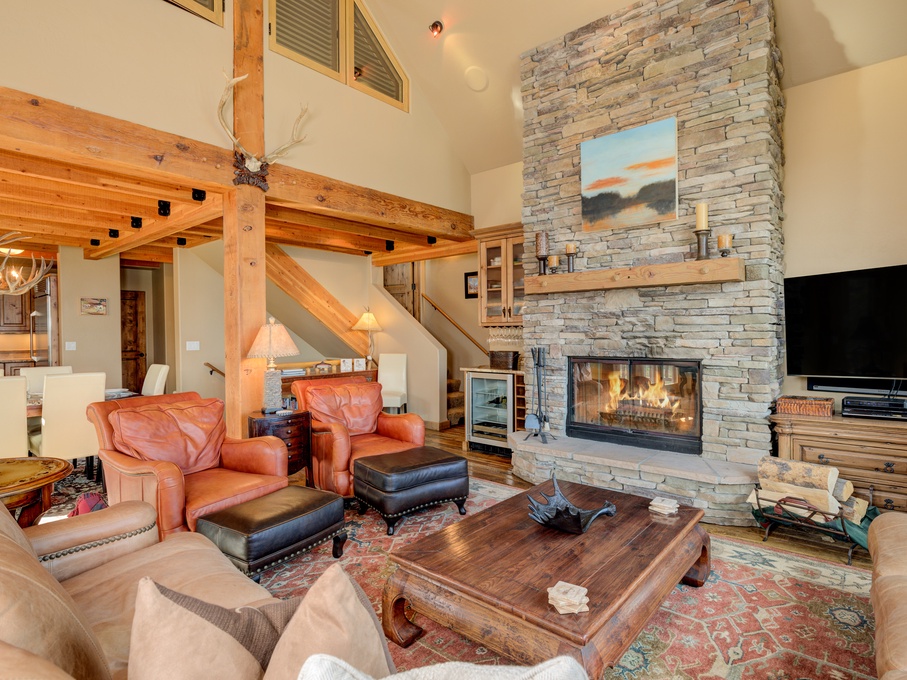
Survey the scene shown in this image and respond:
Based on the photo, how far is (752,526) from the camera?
322 centimetres

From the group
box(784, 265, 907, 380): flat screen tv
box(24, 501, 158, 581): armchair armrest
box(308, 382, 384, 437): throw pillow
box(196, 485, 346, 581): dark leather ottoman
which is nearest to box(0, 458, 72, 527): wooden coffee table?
box(24, 501, 158, 581): armchair armrest

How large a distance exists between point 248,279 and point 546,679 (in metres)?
3.93

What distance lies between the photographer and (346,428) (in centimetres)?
378

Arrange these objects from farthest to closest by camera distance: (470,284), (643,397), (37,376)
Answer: (470,284)
(37,376)
(643,397)

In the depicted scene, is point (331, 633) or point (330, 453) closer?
point (331, 633)

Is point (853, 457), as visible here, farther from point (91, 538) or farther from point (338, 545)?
point (91, 538)

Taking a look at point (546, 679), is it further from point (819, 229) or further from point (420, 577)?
point (819, 229)

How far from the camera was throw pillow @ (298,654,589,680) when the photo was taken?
0.62m

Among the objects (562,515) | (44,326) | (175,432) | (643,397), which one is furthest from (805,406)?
(44,326)

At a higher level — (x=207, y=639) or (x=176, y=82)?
(x=176, y=82)

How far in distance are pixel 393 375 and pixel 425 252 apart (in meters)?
1.84

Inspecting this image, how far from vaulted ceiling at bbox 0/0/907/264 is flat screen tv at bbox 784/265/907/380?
1.64 m

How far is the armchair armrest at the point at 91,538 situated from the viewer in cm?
171

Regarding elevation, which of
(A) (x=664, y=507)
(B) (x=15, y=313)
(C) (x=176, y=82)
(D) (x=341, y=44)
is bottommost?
(A) (x=664, y=507)
